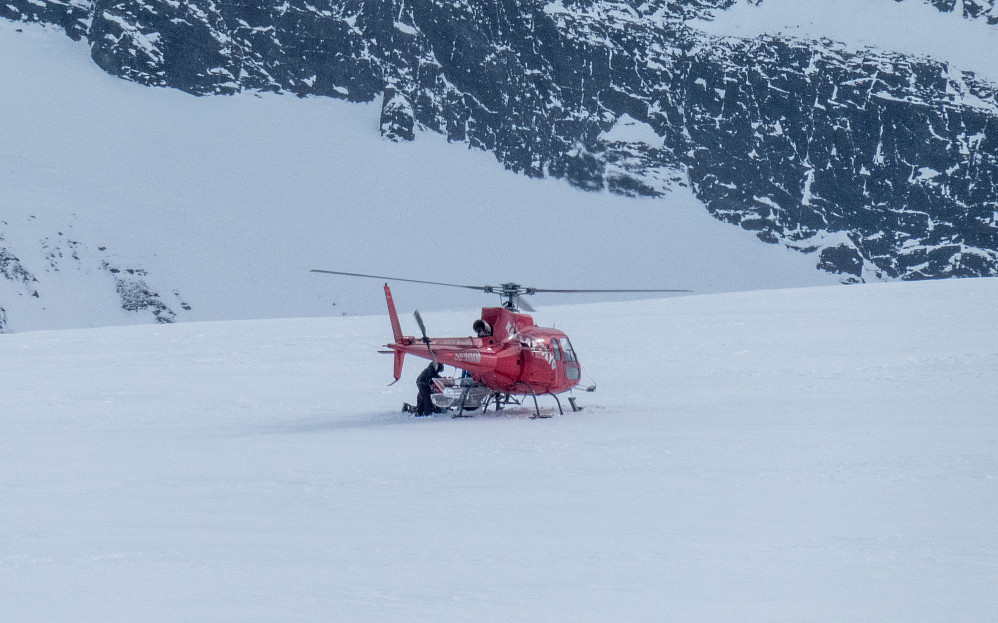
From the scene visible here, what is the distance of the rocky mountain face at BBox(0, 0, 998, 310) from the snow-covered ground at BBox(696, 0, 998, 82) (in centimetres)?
171

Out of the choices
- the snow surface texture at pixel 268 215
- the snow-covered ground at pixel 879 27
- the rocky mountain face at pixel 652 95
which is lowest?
the snow surface texture at pixel 268 215

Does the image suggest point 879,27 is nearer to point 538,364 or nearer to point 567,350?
point 567,350

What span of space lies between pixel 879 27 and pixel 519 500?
12047 centimetres

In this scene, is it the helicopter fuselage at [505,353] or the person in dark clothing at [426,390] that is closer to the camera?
the helicopter fuselage at [505,353]

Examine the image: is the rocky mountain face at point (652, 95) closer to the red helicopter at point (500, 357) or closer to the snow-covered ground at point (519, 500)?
the snow-covered ground at point (519, 500)

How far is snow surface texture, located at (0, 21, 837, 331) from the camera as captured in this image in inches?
2638

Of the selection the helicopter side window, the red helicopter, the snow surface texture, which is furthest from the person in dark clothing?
the snow surface texture

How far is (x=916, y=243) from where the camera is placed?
10056 cm

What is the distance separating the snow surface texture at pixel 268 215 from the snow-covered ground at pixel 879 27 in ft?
94.3

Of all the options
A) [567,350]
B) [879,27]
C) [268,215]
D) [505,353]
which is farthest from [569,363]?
[879,27]

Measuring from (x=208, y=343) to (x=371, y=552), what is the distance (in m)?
22.3

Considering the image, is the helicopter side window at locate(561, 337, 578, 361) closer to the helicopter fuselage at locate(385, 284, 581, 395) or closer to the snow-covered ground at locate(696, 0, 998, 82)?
the helicopter fuselage at locate(385, 284, 581, 395)

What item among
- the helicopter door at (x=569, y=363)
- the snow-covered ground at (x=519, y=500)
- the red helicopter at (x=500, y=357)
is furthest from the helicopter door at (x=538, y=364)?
the snow-covered ground at (x=519, y=500)

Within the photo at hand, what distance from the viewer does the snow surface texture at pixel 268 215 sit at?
67000mm
